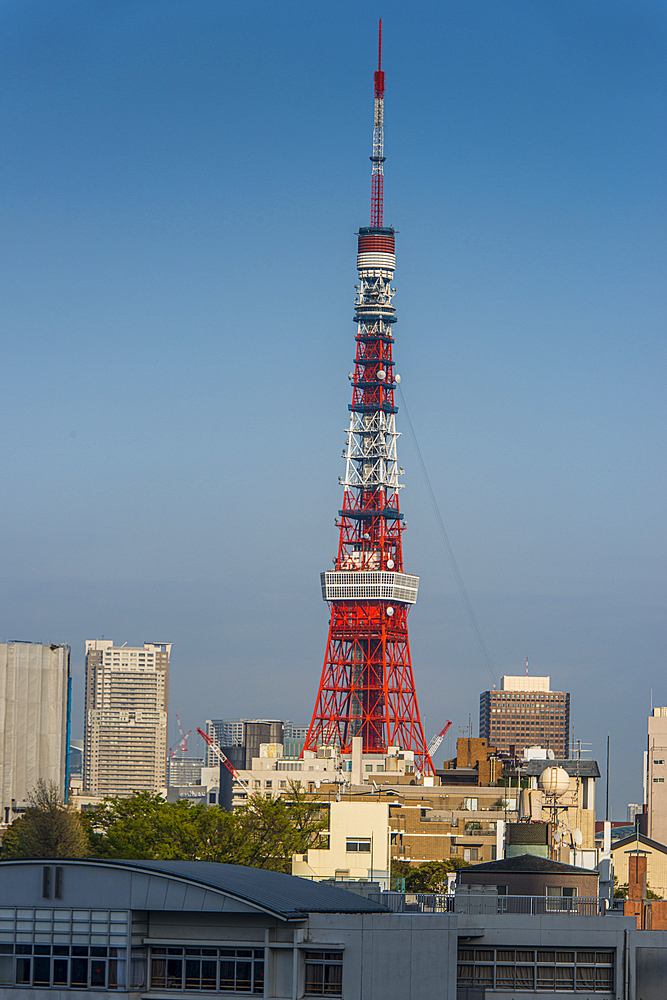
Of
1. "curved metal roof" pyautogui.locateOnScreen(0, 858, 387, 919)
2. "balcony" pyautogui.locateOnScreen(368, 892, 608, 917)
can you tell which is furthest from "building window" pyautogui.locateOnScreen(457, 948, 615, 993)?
"curved metal roof" pyautogui.locateOnScreen(0, 858, 387, 919)

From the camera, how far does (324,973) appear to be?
45094 millimetres

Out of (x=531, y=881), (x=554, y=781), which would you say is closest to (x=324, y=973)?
(x=531, y=881)

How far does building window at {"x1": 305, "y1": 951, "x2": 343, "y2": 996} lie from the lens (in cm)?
4497

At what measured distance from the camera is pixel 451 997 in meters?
45.8

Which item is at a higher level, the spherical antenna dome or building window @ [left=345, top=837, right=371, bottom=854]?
the spherical antenna dome

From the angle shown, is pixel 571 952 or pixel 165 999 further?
pixel 571 952

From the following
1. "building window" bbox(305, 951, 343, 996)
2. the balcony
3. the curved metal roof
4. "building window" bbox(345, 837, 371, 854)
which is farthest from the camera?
"building window" bbox(345, 837, 371, 854)

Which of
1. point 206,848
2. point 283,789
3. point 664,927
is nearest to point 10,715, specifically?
point 283,789

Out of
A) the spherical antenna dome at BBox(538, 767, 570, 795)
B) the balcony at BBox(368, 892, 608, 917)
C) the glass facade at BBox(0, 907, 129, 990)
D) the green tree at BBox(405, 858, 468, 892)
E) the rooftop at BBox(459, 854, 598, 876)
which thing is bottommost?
the green tree at BBox(405, 858, 468, 892)

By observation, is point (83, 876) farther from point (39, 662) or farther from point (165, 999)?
point (39, 662)

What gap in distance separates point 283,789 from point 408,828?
126ft

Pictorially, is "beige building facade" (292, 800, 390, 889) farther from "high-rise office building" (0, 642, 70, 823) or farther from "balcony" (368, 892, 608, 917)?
"high-rise office building" (0, 642, 70, 823)

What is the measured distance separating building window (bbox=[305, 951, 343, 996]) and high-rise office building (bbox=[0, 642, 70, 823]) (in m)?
116

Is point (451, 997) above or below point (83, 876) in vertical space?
below
